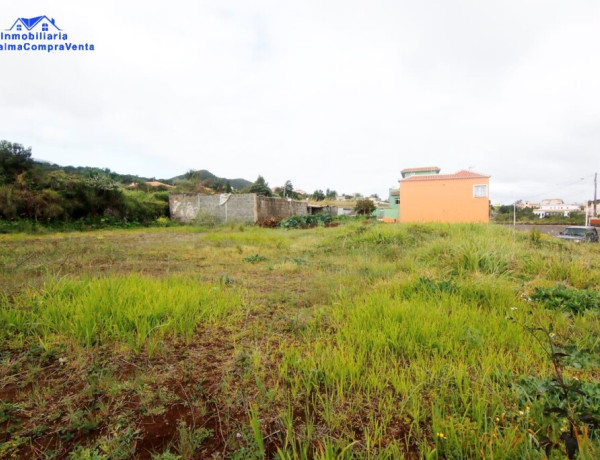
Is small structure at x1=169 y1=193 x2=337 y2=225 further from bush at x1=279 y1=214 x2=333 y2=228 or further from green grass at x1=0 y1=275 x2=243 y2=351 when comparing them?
green grass at x1=0 y1=275 x2=243 y2=351

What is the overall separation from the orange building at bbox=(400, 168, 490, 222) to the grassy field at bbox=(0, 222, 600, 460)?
15.1 meters

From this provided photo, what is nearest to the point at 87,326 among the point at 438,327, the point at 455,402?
the point at 455,402

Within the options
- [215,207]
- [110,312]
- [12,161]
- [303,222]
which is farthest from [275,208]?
[110,312]

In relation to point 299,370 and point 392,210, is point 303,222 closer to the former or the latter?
point 392,210

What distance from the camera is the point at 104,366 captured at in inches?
63.1

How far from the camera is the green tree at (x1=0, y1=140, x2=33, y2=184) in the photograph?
1036cm

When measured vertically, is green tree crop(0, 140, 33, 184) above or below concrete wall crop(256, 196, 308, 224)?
above

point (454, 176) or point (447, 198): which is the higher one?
point (454, 176)

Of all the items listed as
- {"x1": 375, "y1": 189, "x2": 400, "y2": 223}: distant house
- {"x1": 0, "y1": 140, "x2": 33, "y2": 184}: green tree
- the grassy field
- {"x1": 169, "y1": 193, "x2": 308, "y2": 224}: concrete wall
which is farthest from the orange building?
{"x1": 0, "y1": 140, "x2": 33, "y2": 184}: green tree

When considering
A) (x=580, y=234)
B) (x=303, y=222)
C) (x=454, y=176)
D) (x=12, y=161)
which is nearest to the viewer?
(x=580, y=234)

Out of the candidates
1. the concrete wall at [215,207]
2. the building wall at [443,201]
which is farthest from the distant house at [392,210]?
the concrete wall at [215,207]

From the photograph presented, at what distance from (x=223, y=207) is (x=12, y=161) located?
28.7 ft

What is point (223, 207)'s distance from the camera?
583 inches

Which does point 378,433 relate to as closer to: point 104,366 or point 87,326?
point 104,366
